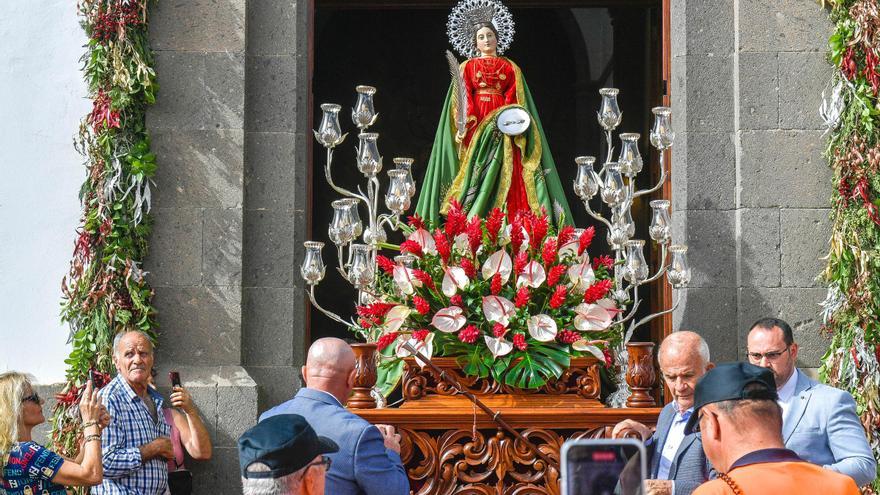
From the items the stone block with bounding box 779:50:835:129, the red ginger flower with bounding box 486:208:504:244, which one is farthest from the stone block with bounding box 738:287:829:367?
the red ginger flower with bounding box 486:208:504:244

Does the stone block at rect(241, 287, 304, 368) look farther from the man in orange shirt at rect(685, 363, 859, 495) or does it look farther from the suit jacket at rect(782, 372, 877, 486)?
the man in orange shirt at rect(685, 363, 859, 495)

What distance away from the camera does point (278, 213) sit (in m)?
6.92

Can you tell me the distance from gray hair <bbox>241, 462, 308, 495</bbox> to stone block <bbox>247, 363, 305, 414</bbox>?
369 cm

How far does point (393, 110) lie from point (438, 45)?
26.2 inches

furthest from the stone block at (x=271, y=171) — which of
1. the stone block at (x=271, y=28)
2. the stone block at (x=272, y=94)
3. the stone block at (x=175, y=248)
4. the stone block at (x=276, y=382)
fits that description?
the stone block at (x=276, y=382)

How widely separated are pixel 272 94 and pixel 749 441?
14.7 ft

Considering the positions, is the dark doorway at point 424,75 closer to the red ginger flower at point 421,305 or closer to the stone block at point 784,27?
the stone block at point 784,27

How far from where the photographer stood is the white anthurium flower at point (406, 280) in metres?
5.81

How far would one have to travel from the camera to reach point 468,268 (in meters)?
5.79

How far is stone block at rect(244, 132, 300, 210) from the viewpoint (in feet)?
22.7

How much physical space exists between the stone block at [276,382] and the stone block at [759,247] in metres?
2.36

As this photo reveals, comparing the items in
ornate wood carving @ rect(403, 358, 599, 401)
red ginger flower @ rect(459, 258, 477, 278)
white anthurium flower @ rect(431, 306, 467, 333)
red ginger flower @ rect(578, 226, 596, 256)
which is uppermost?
red ginger flower @ rect(578, 226, 596, 256)

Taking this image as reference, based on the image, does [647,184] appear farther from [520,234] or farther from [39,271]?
[39,271]

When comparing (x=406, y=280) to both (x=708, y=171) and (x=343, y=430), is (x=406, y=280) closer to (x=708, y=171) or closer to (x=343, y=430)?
(x=343, y=430)
